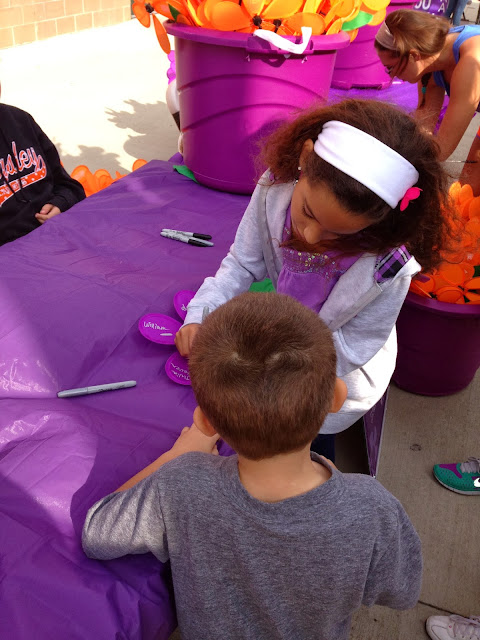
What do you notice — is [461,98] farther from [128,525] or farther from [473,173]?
[128,525]

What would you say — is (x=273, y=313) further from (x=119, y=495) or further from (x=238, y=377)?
(x=119, y=495)

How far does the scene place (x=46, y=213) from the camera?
6.84 ft

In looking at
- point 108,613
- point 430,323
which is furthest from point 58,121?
point 108,613

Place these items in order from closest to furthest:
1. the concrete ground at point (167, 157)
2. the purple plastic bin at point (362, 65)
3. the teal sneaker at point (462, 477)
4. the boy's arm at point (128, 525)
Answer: the boy's arm at point (128, 525), the concrete ground at point (167, 157), the teal sneaker at point (462, 477), the purple plastic bin at point (362, 65)

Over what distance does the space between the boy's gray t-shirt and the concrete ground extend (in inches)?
27.4

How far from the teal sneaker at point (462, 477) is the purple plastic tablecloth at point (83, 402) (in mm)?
1005

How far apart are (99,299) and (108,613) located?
32.9 inches

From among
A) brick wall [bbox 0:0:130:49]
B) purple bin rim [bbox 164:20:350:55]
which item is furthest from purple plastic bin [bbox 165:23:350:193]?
brick wall [bbox 0:0:130:49]

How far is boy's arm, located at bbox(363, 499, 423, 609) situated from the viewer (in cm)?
84

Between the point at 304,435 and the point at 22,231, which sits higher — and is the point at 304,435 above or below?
above

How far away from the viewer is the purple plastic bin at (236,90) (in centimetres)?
204

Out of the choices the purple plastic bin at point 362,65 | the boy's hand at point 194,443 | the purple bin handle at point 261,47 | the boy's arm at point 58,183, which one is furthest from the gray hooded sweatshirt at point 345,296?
the purple plastic bin at point 362,65

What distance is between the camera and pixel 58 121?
431cm

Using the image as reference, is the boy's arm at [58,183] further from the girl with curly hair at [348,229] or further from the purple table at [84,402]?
the girl with curly hair at [348,229]
